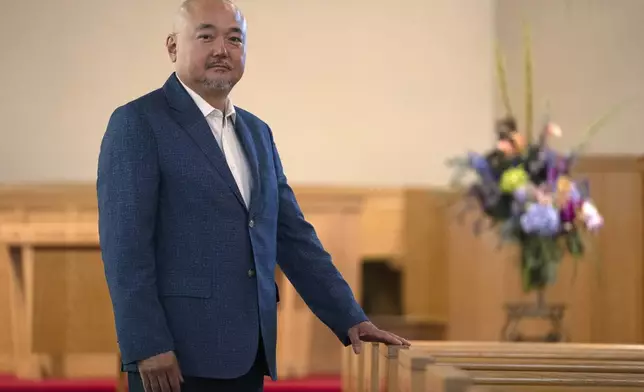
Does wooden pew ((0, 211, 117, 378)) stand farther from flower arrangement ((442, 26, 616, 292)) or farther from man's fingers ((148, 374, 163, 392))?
man's fingers ((148, 374, 163, 392))

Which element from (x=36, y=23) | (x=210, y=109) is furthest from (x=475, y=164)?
(x=36, y=23)

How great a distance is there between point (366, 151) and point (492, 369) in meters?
4.49

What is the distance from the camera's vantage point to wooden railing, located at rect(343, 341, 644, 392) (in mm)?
1654

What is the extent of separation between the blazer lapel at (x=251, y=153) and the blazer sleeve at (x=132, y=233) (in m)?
0.21

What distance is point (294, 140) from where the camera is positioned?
662 cm

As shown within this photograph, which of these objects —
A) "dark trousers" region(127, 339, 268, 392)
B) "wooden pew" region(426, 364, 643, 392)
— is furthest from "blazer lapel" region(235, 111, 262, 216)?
"wooden pew" region(426, 364, 643, 392)

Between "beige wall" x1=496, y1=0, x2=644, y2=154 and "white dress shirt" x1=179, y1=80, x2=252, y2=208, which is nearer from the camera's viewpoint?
"white dress shirt" x1=179, y1=80, x2=252, y2=208

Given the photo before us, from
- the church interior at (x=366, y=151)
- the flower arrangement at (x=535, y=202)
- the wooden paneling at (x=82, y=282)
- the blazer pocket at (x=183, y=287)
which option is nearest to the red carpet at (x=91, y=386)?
the church interior at (x=366, y=151)

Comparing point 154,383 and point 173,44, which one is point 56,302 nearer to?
point 173,44

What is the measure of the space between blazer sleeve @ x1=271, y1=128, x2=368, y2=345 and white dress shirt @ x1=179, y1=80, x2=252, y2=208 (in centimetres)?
14

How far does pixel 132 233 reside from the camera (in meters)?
1.99

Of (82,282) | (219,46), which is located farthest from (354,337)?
(82,282)

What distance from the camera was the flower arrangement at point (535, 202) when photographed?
4473 mm

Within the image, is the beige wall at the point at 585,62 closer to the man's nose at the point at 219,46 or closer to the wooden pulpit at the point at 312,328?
the wooden pulpit at the point at 312,328
